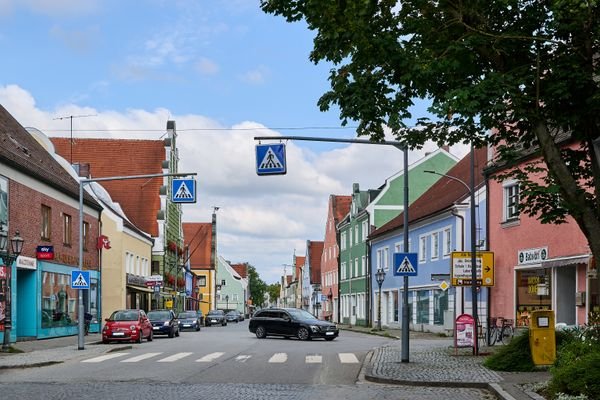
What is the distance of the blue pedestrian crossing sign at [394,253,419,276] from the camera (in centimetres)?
2061

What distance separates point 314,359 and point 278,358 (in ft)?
3.74

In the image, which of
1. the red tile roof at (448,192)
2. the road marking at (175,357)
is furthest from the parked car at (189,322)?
the road marking at (175,357)

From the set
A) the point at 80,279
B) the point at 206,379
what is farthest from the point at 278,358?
the point at 80,279

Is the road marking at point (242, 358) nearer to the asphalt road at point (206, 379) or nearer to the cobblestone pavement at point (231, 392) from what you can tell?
the asphalt road at point (206, 379)

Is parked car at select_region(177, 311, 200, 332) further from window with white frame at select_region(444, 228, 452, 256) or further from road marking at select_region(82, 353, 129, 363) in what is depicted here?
road marking at select_region(82, 353, 129, 363)

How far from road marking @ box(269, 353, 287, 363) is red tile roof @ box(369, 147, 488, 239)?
1691cm

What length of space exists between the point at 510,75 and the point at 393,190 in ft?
169

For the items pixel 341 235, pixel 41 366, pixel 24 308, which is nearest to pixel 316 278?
pixel 341 235

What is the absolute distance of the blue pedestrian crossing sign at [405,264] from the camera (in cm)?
2061

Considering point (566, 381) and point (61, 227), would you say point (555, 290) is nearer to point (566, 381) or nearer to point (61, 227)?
point (566, 381)

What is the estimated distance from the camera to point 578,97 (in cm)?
1427

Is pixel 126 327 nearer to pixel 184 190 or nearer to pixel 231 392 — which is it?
pixel 184 190

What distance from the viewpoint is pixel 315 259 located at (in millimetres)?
122250

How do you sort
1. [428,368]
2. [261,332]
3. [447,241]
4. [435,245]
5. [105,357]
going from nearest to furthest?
[428,368] → [105,357] → [261,332] → [447,241] → [435,245]
